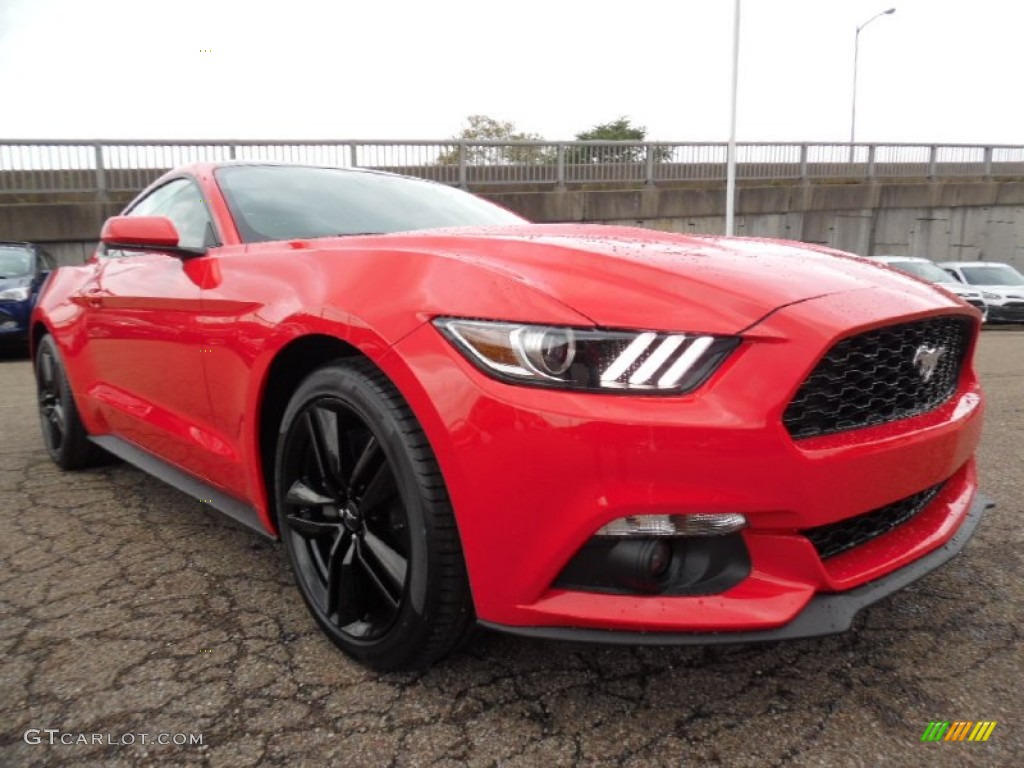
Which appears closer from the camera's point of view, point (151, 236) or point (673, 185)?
point (151, 236)

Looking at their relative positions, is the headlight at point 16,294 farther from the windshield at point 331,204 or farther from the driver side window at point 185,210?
the windshield at point 331,204

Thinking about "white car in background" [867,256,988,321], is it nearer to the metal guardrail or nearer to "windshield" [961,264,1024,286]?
"windshield" [961,264,1024,286]

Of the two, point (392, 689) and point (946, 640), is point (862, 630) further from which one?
point (392, 689)

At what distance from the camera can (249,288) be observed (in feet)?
7.26

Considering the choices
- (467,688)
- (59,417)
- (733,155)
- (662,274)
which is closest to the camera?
(662,274)

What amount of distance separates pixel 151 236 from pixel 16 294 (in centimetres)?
811

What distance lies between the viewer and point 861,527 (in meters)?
1.77

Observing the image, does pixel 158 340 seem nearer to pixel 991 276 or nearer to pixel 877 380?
pixel 877 380

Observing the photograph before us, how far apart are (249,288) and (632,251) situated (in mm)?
1096

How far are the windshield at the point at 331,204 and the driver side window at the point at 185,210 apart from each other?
0.41 feet

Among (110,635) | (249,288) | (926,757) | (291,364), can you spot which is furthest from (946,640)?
(110,635)

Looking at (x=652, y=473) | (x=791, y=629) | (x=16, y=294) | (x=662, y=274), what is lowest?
(x=16, y=294)

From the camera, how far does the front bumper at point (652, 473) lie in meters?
1.47

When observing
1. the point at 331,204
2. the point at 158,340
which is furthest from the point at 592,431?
the point at 158,340
